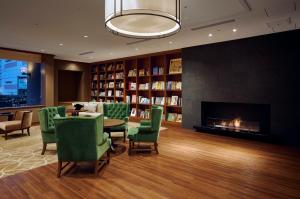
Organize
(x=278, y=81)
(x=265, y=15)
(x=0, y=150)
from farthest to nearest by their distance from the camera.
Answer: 1. (x=278, y=81)
2. (x=0, y=150)
3. (x=265, y=15)

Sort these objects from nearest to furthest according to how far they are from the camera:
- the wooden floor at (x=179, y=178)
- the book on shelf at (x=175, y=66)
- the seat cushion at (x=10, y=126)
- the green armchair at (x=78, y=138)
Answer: the wooden floor at (x=179, y=178) < the green armchair at (x=78, y=138) < the seat cushion at (x=10, y=126) < the book on shelf at (x=175, y=66)

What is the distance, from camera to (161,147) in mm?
4992

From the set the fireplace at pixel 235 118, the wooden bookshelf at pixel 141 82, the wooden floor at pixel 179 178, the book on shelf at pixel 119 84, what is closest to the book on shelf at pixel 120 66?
the wooden bookshelf at pixel 141 82

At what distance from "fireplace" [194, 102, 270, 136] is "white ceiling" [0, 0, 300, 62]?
6.60ft

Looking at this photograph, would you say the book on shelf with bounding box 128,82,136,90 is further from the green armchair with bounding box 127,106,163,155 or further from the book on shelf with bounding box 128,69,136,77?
the green armchair with bounding box 127,106,163,155

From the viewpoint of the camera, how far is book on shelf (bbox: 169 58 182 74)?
296 inches

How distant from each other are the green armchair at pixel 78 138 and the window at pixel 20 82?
19.3 feet

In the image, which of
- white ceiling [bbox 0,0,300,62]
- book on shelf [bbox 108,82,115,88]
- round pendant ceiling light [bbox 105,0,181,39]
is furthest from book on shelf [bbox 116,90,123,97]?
round pendant ceiling light [bbox 105,0,181,39]

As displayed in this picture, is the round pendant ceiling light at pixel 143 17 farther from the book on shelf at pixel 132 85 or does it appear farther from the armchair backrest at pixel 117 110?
the book on shelf at pixel 132 85

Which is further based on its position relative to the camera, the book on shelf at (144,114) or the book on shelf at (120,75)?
the book on shelf at (120,75)

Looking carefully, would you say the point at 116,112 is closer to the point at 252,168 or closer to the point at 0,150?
the point at 0,150

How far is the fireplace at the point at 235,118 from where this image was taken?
5.79m

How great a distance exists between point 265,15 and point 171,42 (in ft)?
9.04

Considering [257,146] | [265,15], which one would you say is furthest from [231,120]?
[265,15]
